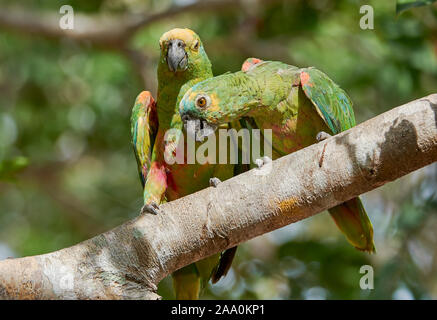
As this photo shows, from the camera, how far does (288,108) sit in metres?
3.84

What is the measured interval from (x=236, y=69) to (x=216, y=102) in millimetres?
3529

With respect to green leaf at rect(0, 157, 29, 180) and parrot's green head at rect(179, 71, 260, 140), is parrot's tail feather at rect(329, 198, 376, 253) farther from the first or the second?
green leaf at rect(0, 157, 29, 180)

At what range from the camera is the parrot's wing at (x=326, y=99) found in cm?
372

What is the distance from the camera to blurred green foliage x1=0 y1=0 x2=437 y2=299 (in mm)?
5355

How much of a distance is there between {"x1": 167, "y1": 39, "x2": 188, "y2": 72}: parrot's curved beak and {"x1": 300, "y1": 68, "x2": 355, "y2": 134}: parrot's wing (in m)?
0.84

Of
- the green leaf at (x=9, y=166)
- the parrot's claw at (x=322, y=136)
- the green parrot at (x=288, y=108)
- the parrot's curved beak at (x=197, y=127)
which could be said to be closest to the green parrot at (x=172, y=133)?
the parrot's curved beak at (x=197, y=127)

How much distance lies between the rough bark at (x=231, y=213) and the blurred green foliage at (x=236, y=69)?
1.22m

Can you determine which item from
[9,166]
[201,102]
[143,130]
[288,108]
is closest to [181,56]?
[201,102]

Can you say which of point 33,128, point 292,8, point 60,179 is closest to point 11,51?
point 33,128

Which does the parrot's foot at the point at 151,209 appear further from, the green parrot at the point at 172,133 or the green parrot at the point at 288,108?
the green parrot at the point at 288,108
